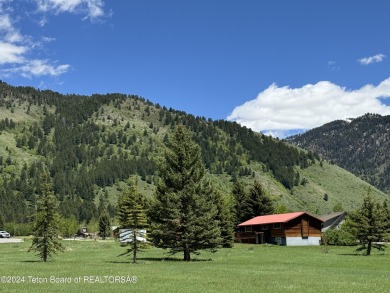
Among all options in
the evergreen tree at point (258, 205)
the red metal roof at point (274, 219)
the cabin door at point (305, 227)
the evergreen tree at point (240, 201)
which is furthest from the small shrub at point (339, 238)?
the evergreen tree at point (240, 201)

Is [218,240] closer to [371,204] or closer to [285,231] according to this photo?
[371,204]

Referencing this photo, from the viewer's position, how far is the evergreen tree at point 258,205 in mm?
112875

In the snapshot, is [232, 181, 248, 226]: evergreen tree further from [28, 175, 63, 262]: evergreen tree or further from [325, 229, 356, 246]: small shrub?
[28, 175, 63, 262]: evergreen tree

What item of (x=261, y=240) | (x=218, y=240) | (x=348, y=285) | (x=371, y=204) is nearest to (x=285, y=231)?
(x=261, y=240)

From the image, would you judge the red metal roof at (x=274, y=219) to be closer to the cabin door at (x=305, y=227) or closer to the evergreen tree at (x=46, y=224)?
the cabin door at (x=305, y=227)

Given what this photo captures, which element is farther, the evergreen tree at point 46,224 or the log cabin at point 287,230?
the log cabin at point 287,230

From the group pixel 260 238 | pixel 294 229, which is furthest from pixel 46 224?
pixel 260 238

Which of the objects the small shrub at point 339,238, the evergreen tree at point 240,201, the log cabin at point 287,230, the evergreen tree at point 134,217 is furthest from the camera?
the evergreen tree at point 240,201

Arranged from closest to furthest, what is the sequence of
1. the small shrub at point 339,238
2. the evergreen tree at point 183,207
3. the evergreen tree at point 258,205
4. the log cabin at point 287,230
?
the evergreen tree at point 183,207 < the small shrub at point 339,238 < the log cabin at point 287,230 < the evergreen tree at point 258,205

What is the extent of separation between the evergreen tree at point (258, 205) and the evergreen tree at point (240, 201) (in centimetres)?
100

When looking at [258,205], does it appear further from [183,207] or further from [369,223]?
[183,207]

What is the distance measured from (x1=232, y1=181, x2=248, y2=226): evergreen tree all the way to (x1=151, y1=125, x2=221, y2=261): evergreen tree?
63243 mm

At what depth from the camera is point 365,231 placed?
2258 inches

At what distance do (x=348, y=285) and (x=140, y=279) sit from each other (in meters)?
12.0
